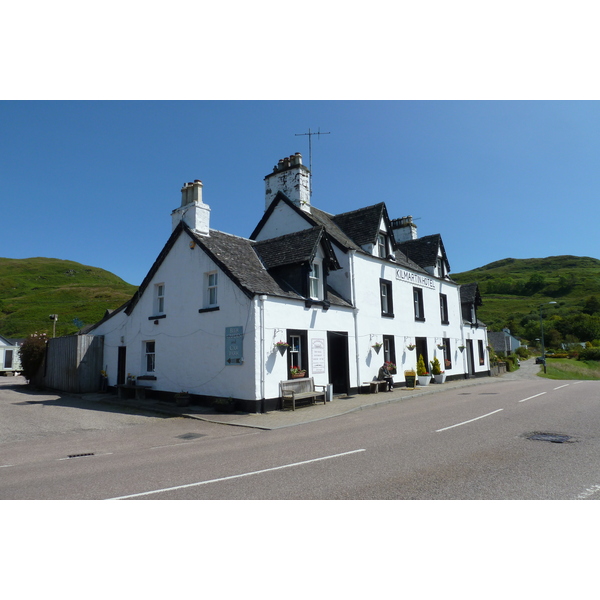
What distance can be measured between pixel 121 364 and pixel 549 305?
467 ft

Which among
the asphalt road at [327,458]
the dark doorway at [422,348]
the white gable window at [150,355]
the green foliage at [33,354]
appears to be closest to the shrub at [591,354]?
the dark doorway at [422,348]

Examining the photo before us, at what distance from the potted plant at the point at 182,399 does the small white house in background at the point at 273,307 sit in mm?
369

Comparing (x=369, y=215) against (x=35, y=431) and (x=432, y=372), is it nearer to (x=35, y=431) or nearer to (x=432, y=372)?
(x=432, y=372)

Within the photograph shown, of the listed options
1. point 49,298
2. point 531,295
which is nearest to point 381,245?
point 49,298

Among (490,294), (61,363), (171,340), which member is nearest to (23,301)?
(61,363)

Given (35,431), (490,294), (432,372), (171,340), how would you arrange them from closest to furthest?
(35,431)
(171,340)
(432,372)
(490,294)

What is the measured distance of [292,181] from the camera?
72.8 feet

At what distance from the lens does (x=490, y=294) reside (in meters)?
167

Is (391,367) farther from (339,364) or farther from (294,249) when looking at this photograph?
(294,249)

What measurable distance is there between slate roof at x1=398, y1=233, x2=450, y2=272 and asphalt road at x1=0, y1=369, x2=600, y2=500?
15811mm

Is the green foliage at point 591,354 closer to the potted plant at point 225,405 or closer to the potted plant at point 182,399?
the potted plant at point 225,405

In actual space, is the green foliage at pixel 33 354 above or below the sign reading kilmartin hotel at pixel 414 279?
below

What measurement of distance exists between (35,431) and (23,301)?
11963 cm

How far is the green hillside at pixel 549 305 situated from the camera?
95094mm
